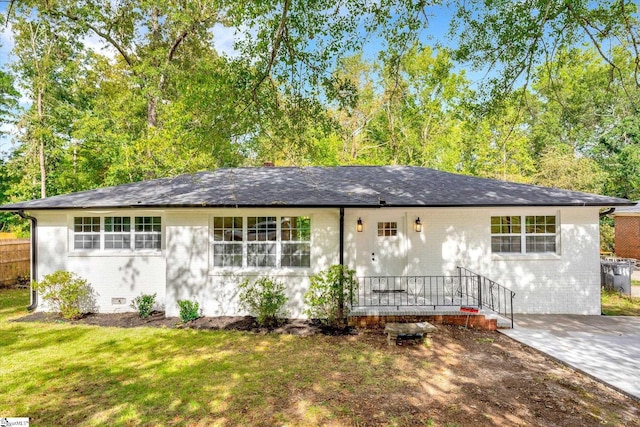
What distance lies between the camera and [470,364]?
5.59 m

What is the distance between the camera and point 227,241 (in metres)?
8.70

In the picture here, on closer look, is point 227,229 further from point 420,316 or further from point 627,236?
point 627,236

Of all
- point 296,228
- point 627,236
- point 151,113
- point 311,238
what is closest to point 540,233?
point 311,238

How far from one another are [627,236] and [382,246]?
17734mm

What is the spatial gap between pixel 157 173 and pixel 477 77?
14.0 meters

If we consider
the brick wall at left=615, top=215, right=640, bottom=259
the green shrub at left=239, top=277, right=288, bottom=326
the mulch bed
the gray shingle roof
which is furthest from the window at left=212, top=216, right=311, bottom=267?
the brick wall at left=615, top=215, right=640, bottom=259

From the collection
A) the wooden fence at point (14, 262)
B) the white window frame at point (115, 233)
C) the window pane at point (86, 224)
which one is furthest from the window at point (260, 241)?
the wooden fence at point (14, 262)

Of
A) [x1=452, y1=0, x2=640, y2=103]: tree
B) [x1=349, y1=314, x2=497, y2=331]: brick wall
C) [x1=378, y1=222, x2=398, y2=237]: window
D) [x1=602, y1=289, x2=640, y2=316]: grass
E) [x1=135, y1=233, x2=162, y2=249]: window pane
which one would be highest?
[x1=452, y1=0, x2=640, y2=103]: tree

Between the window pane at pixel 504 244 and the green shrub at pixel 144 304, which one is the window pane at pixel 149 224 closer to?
the green shrub at pixel 144 304

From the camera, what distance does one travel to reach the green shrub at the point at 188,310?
813 cm

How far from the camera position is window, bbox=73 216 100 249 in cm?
930

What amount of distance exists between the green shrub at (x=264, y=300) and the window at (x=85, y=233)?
15.9ft

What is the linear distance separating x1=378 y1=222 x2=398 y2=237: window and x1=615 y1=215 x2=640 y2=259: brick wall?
56.0ft

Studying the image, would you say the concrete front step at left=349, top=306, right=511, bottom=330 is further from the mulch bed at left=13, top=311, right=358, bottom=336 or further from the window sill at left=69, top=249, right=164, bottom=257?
the window sill at left=69, top=249, right=164, bottom=257
